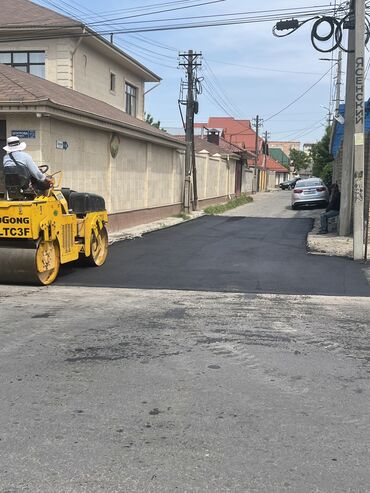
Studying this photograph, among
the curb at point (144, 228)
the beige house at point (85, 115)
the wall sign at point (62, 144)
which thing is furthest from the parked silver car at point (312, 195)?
the wall sign at point (62, 144)

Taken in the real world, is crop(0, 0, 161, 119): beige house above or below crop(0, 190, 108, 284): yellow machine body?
above

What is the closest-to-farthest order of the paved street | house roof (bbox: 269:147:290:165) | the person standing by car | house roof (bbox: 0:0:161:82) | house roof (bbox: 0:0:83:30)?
the paved street, the person standing by car, house roof (bbox: 0:0:161:82), house roof (bbox: 0:0:83:30), house roof (bbox: 269:147:290:165)

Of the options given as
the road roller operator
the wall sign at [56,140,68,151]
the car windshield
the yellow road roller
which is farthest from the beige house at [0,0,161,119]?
the car windshield

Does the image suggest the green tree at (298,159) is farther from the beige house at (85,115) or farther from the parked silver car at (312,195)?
the beige house at (85,115)

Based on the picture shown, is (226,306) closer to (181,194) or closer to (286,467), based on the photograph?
(286,467)

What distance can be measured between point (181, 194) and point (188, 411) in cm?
2219

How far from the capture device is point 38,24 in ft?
60.0

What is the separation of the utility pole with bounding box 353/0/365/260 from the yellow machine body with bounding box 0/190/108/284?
6.01m

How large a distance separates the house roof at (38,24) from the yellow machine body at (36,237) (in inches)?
423

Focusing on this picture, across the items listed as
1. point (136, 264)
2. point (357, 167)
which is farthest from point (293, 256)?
point (136, 264)

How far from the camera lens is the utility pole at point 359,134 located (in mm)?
11492

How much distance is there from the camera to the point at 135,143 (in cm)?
1856

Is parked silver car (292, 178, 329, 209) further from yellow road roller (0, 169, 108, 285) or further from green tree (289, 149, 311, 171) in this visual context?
green tree (289, 149, 311, 171)

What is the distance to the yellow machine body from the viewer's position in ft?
27.3
